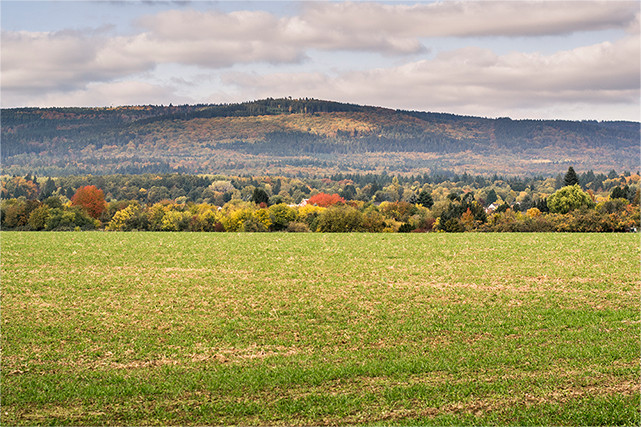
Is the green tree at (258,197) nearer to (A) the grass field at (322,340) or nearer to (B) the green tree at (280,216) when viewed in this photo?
(B) the green tree at (280,216)

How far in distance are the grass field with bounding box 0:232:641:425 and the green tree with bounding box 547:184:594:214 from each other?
198 feet

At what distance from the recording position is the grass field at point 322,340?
41.7 feet

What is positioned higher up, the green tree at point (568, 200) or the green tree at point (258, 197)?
the green tree at point (568, 200)

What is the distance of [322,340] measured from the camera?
1766 cm

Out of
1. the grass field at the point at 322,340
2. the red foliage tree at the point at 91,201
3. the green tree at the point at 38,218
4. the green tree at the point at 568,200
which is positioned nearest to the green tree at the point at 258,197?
the red foliage tree at the point at 91,201

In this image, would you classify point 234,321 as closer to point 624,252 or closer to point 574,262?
point 574,262

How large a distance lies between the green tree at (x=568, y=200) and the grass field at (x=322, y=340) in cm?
6024

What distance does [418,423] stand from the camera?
11891 millimetres

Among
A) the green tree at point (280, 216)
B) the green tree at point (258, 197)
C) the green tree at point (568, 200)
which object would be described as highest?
the green tree at point (568, 200)

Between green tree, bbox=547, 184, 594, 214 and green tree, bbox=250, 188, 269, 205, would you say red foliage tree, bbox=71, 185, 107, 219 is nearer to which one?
green tree, bbox=250, 188, 269, 205

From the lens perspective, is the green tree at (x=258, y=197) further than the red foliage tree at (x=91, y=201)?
Yes

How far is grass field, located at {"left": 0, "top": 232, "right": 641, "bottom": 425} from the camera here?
41.7 ft

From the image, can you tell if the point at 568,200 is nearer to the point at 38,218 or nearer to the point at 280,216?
the point at 280,216

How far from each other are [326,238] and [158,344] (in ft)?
88.1
